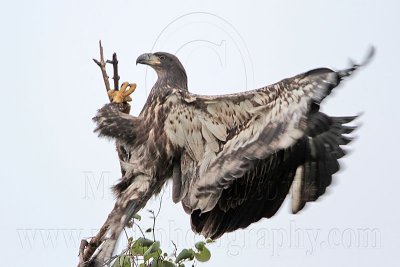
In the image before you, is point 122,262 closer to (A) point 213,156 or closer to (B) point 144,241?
(B) point 144,241

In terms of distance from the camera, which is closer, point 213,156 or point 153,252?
point 153,252

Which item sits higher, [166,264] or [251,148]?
[251,148]

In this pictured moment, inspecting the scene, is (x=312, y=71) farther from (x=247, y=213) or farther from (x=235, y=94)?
(x=247, y=213)

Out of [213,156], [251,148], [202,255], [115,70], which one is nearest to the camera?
[202,255]

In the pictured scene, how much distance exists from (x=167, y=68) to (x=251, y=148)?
1440mm

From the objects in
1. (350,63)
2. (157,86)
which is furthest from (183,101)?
(350,63)

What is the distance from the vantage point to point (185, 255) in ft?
20.4

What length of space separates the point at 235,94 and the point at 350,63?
106 cm

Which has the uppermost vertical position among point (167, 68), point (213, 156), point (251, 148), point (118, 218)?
point (167, 68)

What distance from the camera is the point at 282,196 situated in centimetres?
760

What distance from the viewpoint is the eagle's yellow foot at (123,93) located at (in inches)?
313

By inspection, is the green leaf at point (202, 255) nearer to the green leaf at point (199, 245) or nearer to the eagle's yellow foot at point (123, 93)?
the green leaf at point (199, 245)

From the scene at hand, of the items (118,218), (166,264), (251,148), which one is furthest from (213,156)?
(166,264)

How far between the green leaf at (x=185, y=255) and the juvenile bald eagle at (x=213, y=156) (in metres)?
0.99
